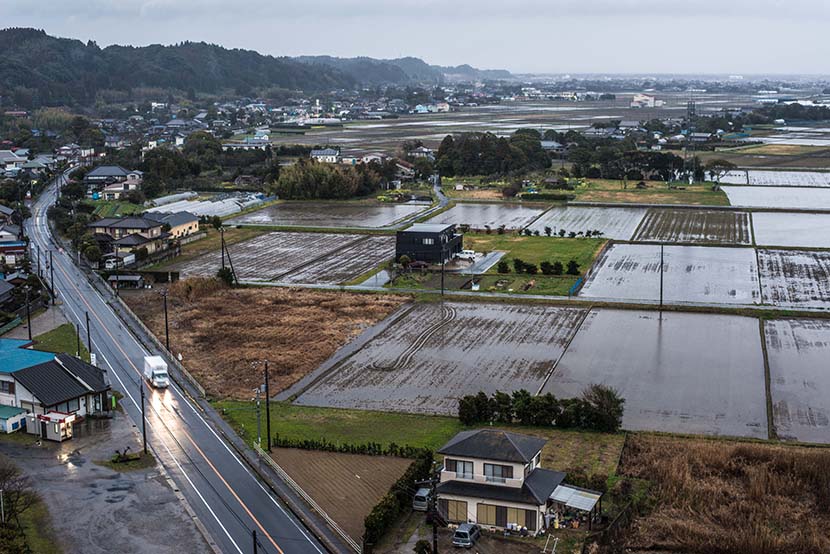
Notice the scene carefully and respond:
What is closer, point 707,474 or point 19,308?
point 707,474

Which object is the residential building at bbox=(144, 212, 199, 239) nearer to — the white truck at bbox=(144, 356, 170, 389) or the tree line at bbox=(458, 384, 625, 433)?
the white truck at bbox=(144, 356, 170, 389)

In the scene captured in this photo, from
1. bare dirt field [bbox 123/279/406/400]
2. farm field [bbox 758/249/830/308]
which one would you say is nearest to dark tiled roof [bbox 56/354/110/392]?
bare dirt field [bbox 123/279/406/400]

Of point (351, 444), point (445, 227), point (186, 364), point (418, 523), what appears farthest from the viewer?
point (445, 227)

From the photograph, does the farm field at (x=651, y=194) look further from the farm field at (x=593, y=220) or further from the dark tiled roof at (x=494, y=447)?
the dark tiled roof at (x=494, y=447)

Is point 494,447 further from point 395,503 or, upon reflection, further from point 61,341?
point 61,341

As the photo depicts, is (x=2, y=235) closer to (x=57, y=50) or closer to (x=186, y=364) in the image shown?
(x=186, y=364)

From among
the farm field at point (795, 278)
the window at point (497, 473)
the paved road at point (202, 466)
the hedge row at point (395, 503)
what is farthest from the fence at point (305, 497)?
the farm field at point (795, 278)

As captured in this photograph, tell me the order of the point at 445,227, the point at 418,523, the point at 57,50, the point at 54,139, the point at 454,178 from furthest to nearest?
the point at 57,50 → the point at 54,139 → the point at 454,178 → the point at 445,227 → the point at 418,523

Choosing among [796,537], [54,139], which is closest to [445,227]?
[796,537]
